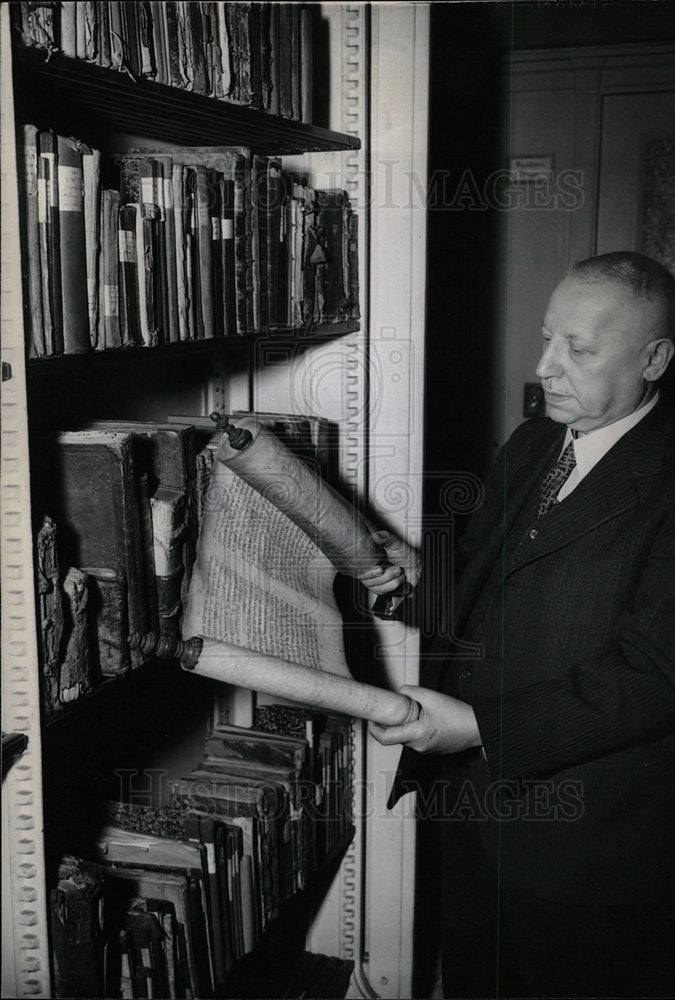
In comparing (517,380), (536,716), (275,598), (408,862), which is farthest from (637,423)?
(517,380)

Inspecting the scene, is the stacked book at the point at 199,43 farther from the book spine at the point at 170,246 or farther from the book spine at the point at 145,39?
the book spine at the point at 170,246

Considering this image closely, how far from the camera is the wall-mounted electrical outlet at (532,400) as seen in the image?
12.2 feet

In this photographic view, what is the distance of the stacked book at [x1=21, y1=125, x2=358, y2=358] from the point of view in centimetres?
102

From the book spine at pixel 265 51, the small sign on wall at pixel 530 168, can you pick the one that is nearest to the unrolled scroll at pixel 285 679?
the book spine at pixel 265 51

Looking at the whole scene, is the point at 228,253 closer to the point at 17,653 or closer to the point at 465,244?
the point at 17,653

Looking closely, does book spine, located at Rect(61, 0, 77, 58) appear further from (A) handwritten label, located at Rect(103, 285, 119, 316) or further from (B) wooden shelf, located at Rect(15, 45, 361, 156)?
(A) handwritten label, located at Rect(103, 285, 119, 316)

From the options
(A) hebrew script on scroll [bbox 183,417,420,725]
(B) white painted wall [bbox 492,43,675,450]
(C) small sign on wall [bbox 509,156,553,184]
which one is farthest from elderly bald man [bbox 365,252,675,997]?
(C) small sign on wall [bbox 509,156,553,184]

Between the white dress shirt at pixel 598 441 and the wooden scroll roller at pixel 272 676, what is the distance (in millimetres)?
601

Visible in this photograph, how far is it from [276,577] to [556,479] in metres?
0.61

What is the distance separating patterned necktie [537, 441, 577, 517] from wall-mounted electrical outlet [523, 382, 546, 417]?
6.81ft

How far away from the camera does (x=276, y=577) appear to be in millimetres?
1396

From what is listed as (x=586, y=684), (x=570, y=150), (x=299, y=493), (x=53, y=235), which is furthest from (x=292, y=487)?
(x=570, y=150)

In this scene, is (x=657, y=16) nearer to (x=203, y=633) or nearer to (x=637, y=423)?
(x=637, y=423)

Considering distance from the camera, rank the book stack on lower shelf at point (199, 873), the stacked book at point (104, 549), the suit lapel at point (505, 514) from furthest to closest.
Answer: the suit lapel at point (505, 514)
the book stack on lower shelf at point (199, 873)
the stacked book at point (104, 549)
